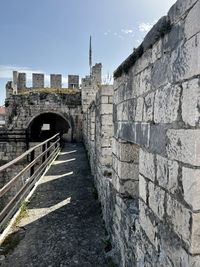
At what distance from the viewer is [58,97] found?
58.1 feet

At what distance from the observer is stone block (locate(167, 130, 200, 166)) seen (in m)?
1.45

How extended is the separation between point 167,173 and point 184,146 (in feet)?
1.07

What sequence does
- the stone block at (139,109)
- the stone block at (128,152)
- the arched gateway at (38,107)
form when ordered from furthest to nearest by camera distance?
1. the arched gateway at (38,107)
2. the stone block at (128,152)
3. the stone block at (139,109)

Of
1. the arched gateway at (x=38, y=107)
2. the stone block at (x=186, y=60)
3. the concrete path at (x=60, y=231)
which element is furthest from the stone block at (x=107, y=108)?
the arched gateway at (x=38, y=107)

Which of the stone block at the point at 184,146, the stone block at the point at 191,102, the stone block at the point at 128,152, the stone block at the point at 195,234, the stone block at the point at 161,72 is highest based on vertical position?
the stone block at the point at 161,72

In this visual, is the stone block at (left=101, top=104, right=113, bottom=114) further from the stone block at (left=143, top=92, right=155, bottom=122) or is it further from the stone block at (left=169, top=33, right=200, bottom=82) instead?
the stone block at (left=169, top=33, right=200, bottom=82)

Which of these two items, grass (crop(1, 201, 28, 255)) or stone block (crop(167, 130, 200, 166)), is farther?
grass (crop(1, 201, 28, 255))

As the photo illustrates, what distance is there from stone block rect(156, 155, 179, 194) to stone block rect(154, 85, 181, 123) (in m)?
0.26

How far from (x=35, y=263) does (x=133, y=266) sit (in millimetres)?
1307

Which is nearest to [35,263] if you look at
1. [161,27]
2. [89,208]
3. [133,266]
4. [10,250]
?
[10,250]

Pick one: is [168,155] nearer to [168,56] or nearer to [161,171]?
[161,171]

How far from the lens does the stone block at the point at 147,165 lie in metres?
2.14

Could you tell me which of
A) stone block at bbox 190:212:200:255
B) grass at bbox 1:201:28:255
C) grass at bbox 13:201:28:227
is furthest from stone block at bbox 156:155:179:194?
grass at bbox 13:201:28:227

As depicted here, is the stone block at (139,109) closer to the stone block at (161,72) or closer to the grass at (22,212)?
the stone block at (161,72)
